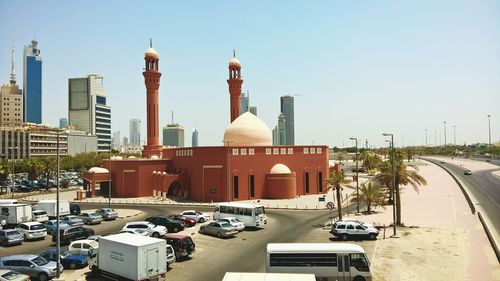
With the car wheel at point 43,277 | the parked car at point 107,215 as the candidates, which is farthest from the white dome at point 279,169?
the car wheel at point 43,277

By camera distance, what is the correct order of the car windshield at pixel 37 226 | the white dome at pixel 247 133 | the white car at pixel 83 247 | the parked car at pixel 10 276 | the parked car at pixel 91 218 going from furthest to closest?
the white dome at pixel 247 133, the parked car at pixel 91 218, the car windshield at pixel 37 226, the white car at pixel 83 247, the parked car at pixel 10 276

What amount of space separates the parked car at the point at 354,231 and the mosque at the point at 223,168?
26.9 metres

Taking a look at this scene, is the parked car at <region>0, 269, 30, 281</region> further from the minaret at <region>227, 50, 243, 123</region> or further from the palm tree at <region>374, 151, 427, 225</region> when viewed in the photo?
the minaret at <region>227, 50, 243, 123</region>

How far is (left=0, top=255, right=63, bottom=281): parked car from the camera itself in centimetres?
2223

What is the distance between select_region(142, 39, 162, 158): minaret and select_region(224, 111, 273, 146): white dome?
1534cm

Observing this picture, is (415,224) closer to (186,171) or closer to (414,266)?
(414,266)

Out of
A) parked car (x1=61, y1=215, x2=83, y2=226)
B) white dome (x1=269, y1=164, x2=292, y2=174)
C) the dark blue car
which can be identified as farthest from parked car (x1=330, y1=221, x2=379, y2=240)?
white dome (x1=269, y1=164, x2=292, y2=174)

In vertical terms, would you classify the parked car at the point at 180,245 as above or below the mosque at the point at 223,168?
below

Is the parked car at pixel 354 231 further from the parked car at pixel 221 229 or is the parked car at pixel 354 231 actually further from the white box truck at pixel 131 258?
the white box truck at pixel 131 258

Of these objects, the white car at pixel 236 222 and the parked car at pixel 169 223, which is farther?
the parked car at pixel 169 223

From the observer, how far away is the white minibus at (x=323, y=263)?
779 inches

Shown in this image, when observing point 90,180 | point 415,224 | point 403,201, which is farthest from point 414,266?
point 90,180

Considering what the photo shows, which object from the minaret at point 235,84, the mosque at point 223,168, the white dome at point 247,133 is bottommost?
the mosque at point 223,168

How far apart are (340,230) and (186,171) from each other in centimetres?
3707
